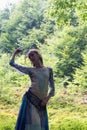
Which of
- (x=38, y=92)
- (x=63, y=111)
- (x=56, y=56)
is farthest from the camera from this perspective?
(x=56, y=56)

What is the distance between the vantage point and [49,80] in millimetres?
4262

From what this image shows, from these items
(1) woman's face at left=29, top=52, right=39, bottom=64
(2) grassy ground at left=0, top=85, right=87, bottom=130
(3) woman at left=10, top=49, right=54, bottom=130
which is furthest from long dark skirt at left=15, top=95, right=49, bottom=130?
(2) grassy ground at left=0, top=85, right=87, bottom=130

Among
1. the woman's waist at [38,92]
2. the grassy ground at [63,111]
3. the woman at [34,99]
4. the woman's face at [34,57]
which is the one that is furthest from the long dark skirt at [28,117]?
the grassy ground at [63,111]

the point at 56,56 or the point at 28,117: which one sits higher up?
the point at 56,56

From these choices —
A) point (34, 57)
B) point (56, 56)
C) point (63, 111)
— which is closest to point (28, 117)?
point (34, 57)

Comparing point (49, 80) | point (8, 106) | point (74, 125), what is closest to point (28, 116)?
point (49, 80)

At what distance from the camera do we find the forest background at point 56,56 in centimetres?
833

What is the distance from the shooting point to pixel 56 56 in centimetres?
1827

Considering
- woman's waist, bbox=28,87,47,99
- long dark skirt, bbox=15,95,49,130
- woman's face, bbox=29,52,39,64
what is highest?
woman's face, bbox=29,52,39,64

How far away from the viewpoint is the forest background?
328 inches

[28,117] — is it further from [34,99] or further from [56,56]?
[56,56]

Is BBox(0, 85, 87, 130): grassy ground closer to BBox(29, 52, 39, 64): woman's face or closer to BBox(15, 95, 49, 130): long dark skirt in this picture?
BBox(15, 95, 49, 130): long dark skirt

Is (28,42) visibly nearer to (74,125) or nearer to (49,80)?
(74,125)

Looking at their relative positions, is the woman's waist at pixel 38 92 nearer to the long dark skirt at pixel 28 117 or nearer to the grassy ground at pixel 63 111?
the long dark skirt at pixel 28 117
